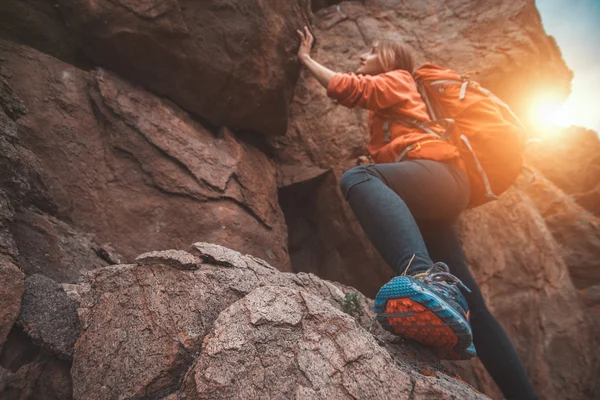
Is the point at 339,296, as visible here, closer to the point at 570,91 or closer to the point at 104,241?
the point at 104,241

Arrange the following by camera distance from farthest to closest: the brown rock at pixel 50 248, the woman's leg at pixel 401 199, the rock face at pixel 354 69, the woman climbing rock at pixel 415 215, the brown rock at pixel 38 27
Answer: the rock face at pixel 354 69
the brown rock at pixel 38 27
the woman's leg at pixel 401 199
the brown rock at pixel 50 248
the woman climbing rock at pixel 415 215

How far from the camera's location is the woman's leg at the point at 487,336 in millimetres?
1972

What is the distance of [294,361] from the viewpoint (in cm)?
103

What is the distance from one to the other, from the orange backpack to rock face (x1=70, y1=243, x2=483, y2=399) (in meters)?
1.34

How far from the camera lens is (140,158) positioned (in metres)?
2.55

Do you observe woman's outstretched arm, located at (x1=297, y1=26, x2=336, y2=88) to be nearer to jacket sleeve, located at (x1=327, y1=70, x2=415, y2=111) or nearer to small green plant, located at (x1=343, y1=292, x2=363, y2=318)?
jacket sleeve, located at (x1=327, y1=70, x2=415, y2=111)

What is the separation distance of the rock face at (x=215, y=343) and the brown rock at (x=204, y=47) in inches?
78.1

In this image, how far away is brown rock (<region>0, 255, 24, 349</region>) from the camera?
→ 115cm

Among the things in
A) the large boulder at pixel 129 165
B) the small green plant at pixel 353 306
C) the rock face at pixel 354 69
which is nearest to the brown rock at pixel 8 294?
the large boulder at pixel 129 165

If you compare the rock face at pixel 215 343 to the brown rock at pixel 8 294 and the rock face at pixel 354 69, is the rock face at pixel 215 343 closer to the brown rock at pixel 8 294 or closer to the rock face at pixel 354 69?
the brown rock at pixel 8 294

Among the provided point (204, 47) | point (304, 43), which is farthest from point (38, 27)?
point (304, 43)

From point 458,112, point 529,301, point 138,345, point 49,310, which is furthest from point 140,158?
point 529,301

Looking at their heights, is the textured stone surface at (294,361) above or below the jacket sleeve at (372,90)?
below

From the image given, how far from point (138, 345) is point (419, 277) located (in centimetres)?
123
